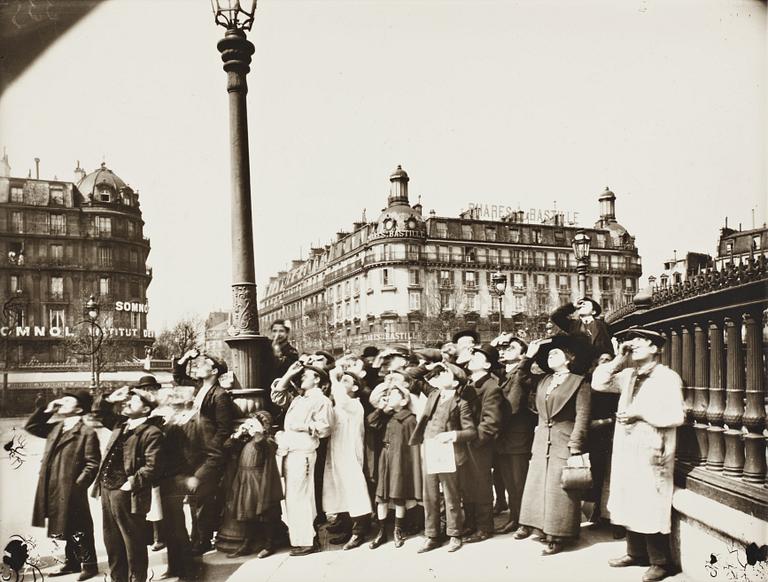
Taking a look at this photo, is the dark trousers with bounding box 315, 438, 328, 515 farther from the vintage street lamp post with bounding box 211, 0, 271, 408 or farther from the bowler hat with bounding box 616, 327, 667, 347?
the bowler hat with bounding box 616, 327, 667, 347

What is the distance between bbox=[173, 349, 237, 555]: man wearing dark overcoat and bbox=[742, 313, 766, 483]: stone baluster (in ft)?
13.8

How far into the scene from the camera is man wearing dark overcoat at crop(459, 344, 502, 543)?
5246 millimetres

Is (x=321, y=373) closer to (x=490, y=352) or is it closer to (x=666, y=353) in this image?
(x=490, y=352)

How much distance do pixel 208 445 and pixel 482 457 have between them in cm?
259

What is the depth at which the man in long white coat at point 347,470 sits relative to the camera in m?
5.49

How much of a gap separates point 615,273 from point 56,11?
7381 millimetres

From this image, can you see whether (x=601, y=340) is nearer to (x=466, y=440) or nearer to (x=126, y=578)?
(x=466, y=440)

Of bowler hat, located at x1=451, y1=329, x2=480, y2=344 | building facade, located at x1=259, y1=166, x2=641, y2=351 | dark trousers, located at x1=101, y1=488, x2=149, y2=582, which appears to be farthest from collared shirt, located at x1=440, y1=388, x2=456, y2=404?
dark trousers, located at x1=101, y1=488, x2=149, y2=582

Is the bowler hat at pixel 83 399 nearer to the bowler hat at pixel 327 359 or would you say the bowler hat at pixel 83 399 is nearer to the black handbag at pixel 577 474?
the bowler hat at pixel 327 359

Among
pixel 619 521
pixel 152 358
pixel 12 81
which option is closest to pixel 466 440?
pixel 619 521

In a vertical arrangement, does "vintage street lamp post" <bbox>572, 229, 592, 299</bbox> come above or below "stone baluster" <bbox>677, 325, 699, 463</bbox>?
above

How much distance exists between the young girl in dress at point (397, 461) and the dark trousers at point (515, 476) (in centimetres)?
89

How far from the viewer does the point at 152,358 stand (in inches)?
252

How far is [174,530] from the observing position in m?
4.81
